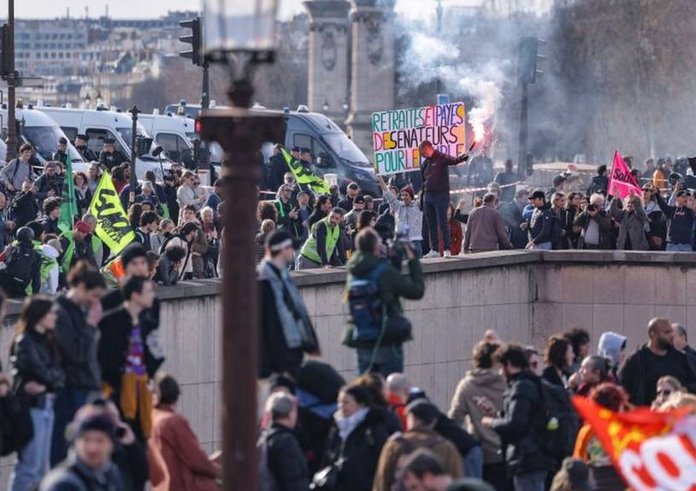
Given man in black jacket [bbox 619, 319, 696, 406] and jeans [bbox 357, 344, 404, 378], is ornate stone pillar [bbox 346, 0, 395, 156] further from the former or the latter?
jeans [bbox 357, 344, 404, 378]

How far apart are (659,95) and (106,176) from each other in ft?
237

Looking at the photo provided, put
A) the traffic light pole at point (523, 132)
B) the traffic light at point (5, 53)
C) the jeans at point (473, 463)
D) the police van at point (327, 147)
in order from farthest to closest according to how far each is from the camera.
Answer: the police van at point (327, 147), the traffic light pole at point (523, 132), the traffic light at point (5, 53), the jeans at point (473, 463)

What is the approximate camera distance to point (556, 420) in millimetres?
17078

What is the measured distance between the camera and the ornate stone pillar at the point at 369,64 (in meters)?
107

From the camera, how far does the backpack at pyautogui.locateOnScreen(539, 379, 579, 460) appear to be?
55.6 ft

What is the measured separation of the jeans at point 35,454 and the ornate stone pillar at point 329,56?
98128 mm

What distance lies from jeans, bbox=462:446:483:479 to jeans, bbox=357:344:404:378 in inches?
47.2

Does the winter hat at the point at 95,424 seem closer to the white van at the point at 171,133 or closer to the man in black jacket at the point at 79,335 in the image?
the man in black jacket at the point at 79,335

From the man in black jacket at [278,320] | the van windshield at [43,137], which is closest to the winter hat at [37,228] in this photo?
the man in black jacket at [278,320]

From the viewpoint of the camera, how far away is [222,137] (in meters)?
12.0

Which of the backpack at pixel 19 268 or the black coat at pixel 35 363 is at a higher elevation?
the backpack at pixel 19 268

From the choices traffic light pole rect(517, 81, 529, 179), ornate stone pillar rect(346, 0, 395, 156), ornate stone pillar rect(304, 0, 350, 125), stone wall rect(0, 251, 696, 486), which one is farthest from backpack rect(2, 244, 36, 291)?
ornate stone pillar rect(304, 0, 350, 125)

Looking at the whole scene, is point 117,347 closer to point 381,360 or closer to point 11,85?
point 381,360

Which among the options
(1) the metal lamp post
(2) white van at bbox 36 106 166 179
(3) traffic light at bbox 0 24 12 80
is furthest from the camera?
(2) white van at bbox 36 106 166 179
